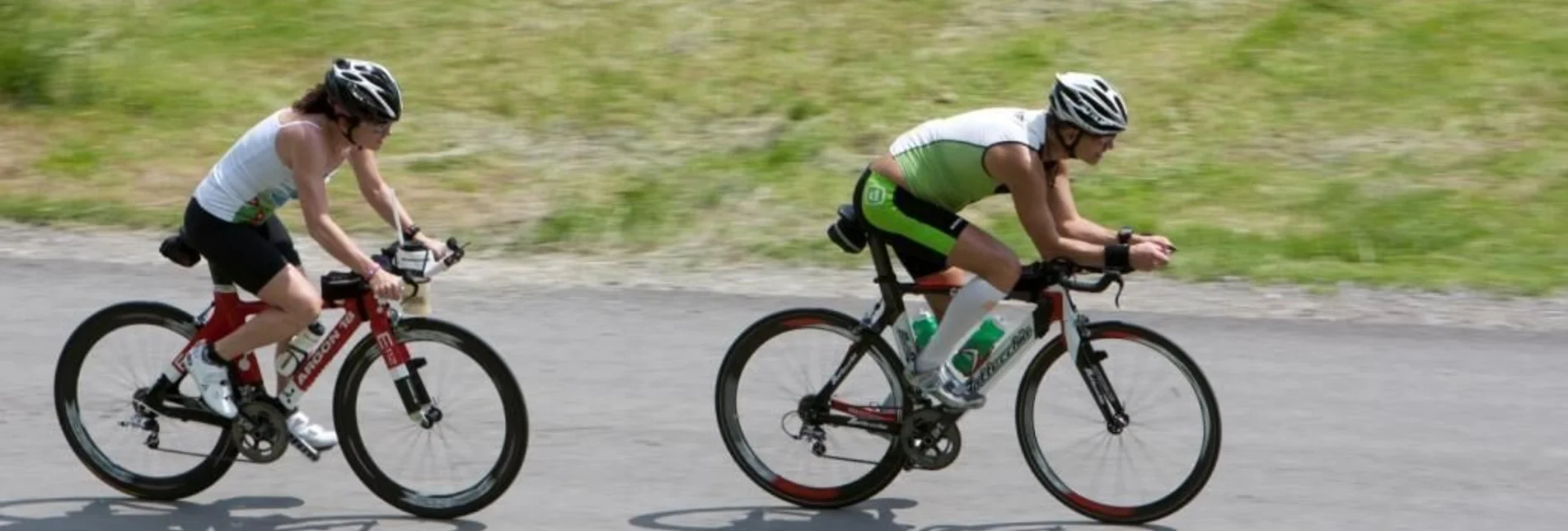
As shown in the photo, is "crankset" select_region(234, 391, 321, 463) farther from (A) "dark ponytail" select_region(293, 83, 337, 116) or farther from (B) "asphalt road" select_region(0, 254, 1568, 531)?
(A) "dark ponytail" select_region(293, 83, 337, 116)

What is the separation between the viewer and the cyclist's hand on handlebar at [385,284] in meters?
6.89

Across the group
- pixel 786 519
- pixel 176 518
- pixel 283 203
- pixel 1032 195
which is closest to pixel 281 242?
pixel 283 203

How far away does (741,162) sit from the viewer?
1419 cm

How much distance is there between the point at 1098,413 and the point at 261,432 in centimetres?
269

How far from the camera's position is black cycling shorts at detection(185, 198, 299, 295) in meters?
7.13

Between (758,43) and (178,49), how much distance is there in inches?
174

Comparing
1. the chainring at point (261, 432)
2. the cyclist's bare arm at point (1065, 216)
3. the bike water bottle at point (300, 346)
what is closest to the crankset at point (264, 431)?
the chainring at point (261, 432)

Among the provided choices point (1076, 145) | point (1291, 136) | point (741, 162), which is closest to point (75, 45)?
point (741, 162)

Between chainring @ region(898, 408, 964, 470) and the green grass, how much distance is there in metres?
4.36

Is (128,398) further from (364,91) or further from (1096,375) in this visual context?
(1096,375)

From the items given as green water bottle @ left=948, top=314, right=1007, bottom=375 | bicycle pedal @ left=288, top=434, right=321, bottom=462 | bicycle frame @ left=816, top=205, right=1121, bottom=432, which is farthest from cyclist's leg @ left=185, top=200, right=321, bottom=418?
green water bottle @ left=948, top=314, right=1007, bottom=375

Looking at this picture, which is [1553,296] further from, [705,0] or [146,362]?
[705,0]

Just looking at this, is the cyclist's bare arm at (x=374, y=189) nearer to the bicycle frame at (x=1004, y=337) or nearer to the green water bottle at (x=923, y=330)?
the bicycle frame at (x=1004, y=337)

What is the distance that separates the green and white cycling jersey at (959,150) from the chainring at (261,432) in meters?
2.17
